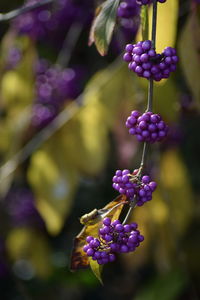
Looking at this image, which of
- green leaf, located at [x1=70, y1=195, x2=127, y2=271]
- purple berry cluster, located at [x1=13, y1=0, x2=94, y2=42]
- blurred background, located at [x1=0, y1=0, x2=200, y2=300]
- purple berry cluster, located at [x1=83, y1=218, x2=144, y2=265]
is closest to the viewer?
purple berry cluster, located at [x1=83, y1=218, x2=144, y2=265]

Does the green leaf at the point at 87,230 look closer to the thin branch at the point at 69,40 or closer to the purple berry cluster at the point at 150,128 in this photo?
the purple berry cluster at the point at 150,128

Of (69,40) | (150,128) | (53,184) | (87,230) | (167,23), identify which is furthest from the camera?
(69,40)

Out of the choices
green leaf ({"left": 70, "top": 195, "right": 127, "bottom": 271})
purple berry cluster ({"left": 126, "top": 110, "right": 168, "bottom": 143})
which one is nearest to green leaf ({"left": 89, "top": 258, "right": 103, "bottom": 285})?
green leaf ({"left": 70, "top": 195, "right": 127, "bottom": 271})

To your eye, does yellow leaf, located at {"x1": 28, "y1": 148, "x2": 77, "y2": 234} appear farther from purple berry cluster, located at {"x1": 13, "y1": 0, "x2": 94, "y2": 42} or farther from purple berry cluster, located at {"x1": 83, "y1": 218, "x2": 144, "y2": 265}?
purple berry cluster, located at {"x1": 83, "y1": 218, "x2": 144, "y2": 265}

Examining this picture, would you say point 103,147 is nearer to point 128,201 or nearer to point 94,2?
point 94,2

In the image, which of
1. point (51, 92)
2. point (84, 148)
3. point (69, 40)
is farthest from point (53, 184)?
point (69, 40)

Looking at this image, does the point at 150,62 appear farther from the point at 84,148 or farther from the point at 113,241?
the point at 84,148
